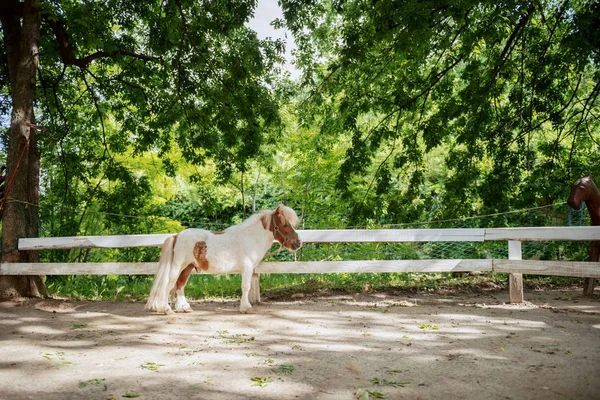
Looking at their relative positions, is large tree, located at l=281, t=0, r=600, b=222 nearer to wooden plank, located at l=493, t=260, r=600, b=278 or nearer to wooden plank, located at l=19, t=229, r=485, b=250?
wooden plank, located at l=19, t=229, r=485, b=250

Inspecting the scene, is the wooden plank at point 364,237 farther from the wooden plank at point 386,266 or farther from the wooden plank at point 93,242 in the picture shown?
the wooden plank at point 386,266

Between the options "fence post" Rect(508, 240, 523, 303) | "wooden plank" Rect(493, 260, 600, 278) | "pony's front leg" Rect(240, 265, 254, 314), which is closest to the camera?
"wooden plank" Rect(493, 260, 600, 278)

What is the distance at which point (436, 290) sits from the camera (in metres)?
7.84

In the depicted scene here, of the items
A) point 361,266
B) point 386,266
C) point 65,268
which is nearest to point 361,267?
point 361,266

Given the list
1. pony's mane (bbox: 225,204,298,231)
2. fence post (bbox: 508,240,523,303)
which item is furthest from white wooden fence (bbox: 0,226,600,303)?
pony's mane (bbox: 225,204,298,231)

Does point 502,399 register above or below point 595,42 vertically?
below

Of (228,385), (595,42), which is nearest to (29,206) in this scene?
(228,385)

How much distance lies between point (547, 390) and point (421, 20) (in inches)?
215

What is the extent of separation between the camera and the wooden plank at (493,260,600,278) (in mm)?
5480

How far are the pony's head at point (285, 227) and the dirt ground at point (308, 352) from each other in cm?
91

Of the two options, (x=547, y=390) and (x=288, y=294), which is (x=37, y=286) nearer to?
(x=288, y=294)

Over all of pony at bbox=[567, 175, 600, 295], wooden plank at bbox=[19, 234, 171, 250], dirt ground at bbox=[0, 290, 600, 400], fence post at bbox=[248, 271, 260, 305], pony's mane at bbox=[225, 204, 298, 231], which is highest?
pony at bbox=[567, 175, 600, 295]

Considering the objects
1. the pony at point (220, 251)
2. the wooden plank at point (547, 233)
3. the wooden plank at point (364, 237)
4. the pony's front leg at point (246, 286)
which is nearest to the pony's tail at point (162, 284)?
the pony at point (220, 251)

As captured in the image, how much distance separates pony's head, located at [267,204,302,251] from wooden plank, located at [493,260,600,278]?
2.86 m
